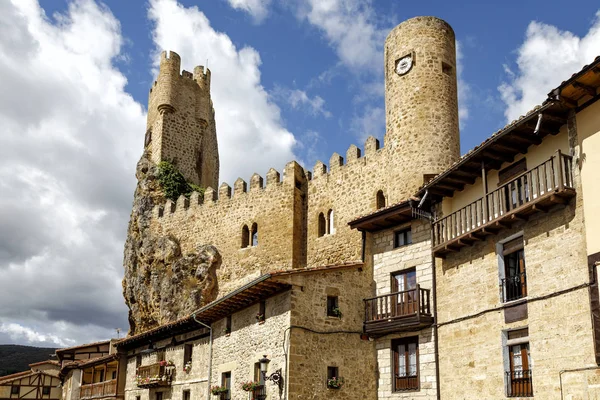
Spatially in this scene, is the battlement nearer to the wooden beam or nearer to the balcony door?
the balcony door

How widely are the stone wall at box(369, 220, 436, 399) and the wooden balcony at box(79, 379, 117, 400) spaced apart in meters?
17.2

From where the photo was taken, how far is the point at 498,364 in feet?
54.9

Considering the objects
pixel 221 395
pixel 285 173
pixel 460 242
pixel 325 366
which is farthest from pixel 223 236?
pixel 460 242

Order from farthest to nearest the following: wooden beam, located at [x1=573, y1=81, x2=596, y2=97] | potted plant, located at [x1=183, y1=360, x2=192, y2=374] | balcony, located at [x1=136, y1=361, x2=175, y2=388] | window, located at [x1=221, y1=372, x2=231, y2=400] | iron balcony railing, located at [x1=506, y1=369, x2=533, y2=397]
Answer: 1. balcony, located at [x1=136, y1=361, x2=175, y2=388]
2. potted plant, located at [x1=183, y1=360, x2=192, y2=374]
3. window, located at [x1=221, y1=372, x2=231, y2=400]
4. iron balcony railing, located at [x1=506, y1=369, x2=533, y2=397]
5. wooden beam, located at [x1=573, y1=81, x2=596, y2=97]

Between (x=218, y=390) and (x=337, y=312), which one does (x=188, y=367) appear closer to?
(x=218, y=390)

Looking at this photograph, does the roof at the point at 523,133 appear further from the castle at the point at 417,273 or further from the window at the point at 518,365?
the window at the point at 518,365

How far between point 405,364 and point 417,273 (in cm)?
260

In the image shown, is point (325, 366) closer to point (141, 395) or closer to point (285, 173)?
point (141, 395)

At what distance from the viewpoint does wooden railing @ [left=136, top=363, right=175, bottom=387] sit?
2806cm

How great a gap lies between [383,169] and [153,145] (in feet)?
66.7

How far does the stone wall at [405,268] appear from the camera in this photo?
19156mm

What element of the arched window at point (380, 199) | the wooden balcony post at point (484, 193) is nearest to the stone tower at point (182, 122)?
the arched window at point (380, 199)

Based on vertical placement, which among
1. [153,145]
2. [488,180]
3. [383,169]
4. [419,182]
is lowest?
[488,180]

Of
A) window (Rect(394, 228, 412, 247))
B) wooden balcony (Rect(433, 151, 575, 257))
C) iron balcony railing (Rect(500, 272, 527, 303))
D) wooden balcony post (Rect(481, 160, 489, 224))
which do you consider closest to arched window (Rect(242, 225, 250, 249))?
window (Rect(394, 228, 412, 247))
